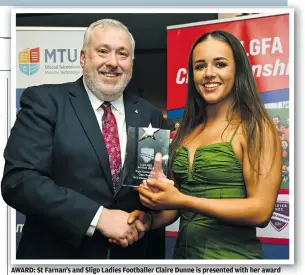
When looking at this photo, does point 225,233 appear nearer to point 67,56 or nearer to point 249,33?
point 249,33

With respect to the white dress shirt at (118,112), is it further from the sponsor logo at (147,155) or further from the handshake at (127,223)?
the handshake at (127,223)

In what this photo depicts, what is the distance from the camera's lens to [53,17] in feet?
9.80

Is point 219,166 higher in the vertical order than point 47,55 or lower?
lower

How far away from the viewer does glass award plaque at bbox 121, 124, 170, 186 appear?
2793 millimetres

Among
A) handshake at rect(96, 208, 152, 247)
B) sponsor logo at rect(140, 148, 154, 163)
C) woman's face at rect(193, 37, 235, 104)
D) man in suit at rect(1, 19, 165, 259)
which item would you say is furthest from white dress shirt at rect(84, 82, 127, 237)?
woman's face at rect(193, 37, 235, 104)

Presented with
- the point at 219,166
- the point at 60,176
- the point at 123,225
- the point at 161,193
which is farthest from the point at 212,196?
the point at 60,176

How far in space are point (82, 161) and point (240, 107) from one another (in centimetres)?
103

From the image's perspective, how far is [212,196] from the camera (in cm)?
281

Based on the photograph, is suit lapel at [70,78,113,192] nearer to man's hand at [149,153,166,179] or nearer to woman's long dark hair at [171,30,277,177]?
man's hand at [149,153,166,179]

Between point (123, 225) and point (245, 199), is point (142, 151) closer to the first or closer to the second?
point (123, 225)

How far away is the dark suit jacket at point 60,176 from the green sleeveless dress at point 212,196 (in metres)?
0.30

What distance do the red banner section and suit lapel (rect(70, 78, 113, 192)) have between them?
50 cm

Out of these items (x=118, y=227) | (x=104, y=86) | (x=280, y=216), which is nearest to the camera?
(x=118, y=227)

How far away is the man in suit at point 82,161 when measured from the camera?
2654 millimetres
